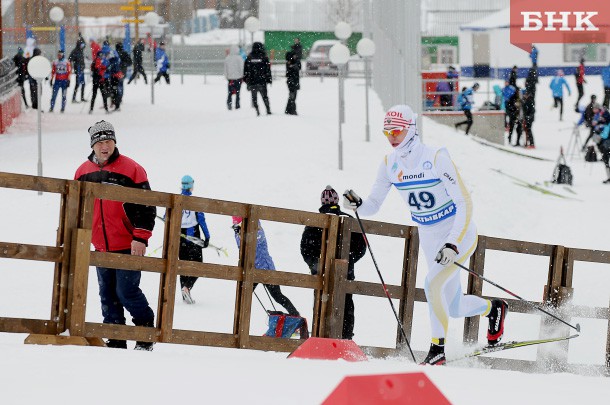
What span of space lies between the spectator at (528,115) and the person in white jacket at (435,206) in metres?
21.6

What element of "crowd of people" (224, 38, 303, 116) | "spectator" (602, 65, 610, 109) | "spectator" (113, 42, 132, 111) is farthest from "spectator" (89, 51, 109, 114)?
"spectator" (602, 65, 610, 109)

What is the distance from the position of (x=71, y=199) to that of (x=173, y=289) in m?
1.15

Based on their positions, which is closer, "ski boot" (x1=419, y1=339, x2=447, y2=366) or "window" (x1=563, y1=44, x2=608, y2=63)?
"ski boot" (x1=419, y1=339, x2=447, y2=366)

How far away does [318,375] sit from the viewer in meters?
5.42

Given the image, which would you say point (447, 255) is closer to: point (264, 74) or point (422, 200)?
point (422, 200)

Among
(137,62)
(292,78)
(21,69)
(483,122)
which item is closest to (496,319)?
(292,78)

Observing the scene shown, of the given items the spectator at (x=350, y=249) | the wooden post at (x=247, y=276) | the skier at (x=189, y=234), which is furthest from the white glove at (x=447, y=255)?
the skier at (x=189, y=234)

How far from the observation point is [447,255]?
803cm

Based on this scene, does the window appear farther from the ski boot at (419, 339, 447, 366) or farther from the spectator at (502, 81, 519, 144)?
the ski boot at (419, 339, 447, 366)

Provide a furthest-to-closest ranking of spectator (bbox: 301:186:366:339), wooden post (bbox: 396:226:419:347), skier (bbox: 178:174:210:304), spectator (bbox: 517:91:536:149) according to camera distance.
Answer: spectator (bbox: 517:91:536:149) < skier (bbox: 178:174:210:304) < spectator (bbox: 301:186:366:339) < wooden post (bbox: 396:226:419:347)

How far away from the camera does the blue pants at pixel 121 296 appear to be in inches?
307

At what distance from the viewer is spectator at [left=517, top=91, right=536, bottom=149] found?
2970 cm

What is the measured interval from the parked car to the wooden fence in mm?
32335

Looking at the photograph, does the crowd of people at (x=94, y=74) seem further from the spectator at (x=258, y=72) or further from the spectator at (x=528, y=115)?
the spectator at (x=528, y=115)
